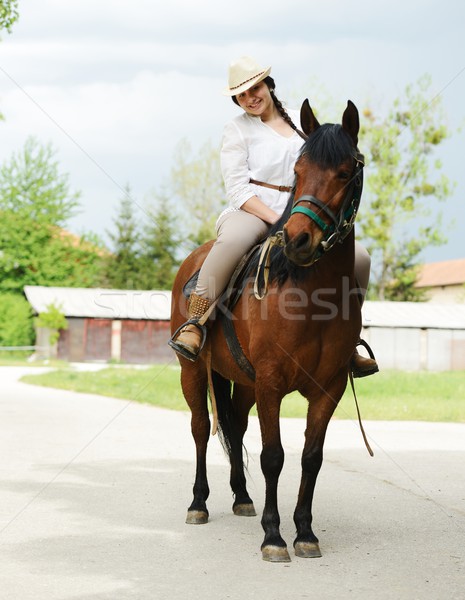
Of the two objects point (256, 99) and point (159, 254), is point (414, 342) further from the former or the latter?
point (256, 99)

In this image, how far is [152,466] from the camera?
8.58 meters

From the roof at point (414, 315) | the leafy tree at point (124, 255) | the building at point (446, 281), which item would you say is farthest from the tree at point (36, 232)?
the building at point (446, 281)

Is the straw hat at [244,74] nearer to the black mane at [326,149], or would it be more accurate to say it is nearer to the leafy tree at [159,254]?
the black mane at [326,149]

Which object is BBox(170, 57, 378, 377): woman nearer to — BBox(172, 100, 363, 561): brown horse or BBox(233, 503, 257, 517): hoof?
BBox(172, 100, 363, 561): brown horse

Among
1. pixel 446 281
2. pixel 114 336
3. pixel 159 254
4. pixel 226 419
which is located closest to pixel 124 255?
pixel 159 254

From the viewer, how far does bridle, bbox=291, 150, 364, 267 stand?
4.73m

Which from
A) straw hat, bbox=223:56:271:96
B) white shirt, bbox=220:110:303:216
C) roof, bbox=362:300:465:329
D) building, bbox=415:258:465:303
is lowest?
roof, bbox=362:300:465:329

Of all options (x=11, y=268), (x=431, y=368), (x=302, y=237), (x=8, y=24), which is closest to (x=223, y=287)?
(x=302, y=237)

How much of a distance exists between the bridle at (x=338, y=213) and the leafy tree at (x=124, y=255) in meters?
54.3

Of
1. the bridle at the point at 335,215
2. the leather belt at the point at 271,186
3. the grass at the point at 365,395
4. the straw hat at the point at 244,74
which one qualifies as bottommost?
the grass at the point at 365,395

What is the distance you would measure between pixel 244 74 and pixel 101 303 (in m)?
44.7

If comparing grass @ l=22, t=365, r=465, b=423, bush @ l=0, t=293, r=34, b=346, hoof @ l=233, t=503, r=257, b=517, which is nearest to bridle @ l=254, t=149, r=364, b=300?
hoof @ l=233, t=503, r=257, b=517

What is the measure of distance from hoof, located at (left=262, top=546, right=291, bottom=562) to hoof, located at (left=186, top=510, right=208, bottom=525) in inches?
43.7

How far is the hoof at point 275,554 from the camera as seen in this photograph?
5.00m
